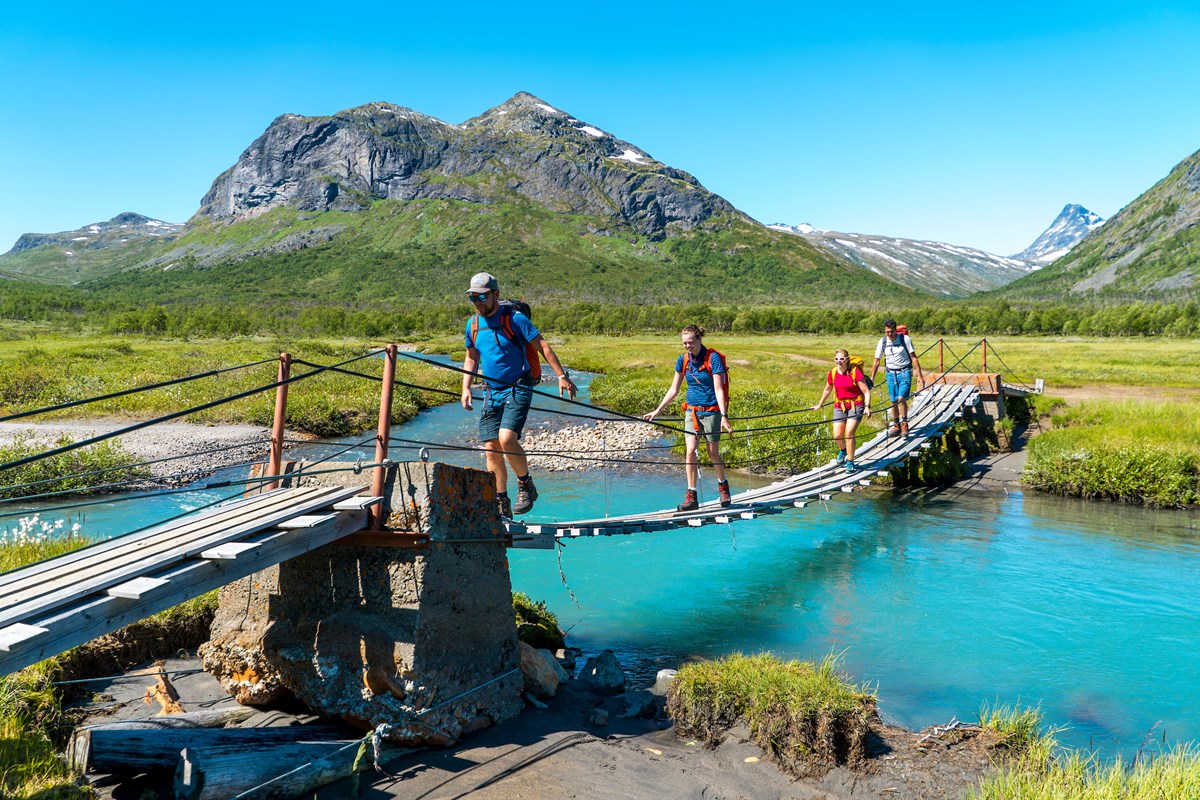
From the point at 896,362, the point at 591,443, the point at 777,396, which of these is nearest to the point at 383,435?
the point at 896,362

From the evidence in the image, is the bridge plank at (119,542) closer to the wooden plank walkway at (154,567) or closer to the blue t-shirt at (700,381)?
the wooden plank walkway at (154,567)

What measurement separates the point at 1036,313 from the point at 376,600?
94.0 metres

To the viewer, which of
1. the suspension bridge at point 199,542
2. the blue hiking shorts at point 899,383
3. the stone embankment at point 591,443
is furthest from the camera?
the stone embankment at point 591,443

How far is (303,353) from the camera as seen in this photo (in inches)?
2101

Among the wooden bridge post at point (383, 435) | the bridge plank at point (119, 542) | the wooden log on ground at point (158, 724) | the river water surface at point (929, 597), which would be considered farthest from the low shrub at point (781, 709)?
the bridge plank at point (119, 542)

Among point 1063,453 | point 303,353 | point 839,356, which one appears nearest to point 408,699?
point 839,356

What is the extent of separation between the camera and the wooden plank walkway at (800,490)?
9.34 meters

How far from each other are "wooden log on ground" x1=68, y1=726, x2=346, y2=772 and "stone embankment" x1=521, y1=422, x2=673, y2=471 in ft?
53.2

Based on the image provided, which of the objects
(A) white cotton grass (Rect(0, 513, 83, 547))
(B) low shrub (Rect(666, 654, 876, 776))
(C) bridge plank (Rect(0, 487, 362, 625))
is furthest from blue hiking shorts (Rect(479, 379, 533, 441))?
(A) white cotton grass (Rect(0, 513, 83, 547))

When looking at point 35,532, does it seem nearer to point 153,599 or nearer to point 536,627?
point 536,627

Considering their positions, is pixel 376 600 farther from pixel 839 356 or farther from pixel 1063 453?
pixel 1063 453

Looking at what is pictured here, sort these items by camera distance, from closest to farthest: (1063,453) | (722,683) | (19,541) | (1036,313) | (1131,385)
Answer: (722,683)
(19,541)
(1063,453)
(1131,385)
(1036,313)

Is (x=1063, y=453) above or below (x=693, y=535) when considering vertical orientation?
above

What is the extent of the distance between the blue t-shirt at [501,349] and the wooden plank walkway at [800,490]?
1599 millimetres
